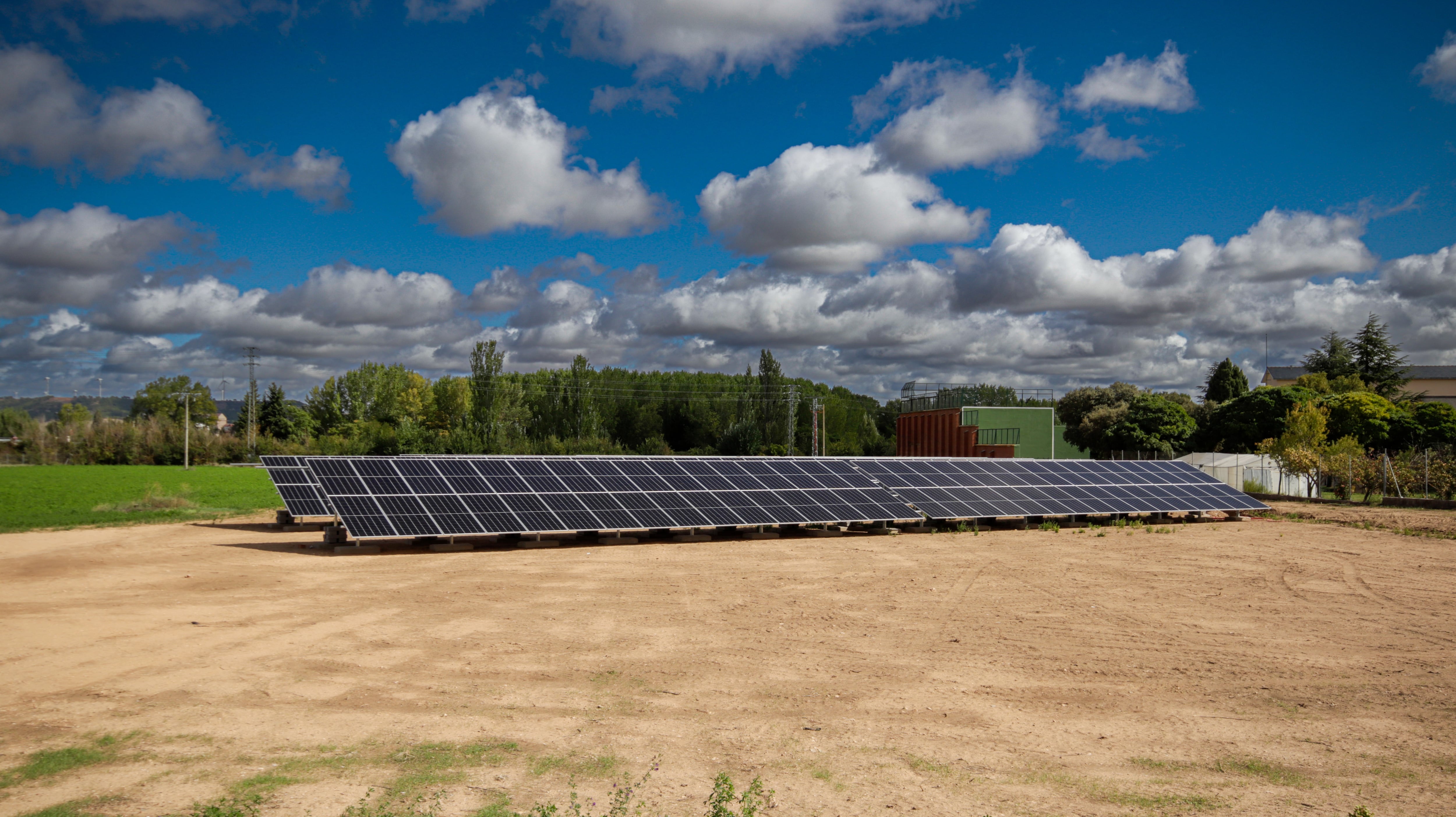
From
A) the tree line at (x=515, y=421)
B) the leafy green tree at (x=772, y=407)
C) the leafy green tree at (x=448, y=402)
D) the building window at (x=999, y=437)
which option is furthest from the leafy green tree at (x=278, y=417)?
the building window at (x=999, y=437)

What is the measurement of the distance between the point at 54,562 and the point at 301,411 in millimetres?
98644

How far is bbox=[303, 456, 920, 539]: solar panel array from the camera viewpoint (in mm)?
→ 22266

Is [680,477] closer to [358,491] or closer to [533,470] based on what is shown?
[533,470]

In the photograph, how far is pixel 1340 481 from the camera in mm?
40344

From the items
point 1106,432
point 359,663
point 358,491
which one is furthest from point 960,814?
point 1106,432

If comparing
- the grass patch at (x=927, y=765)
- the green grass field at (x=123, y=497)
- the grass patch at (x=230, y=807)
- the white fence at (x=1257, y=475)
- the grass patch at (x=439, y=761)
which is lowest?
the green grass field at (x=123, y=497)

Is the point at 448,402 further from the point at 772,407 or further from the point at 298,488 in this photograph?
the point at 298,488

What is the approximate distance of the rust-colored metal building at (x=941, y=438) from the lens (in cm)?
5803

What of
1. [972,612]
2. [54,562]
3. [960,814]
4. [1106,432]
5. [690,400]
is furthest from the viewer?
[690,400]

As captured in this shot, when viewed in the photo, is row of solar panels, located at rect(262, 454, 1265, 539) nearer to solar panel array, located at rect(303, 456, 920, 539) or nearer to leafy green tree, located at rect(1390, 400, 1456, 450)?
solar panel array, located at rect(303, 456, 920, 539)

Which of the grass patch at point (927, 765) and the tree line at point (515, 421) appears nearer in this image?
the grass patch at point (927, 765)

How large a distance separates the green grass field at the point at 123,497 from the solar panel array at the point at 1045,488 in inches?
1018

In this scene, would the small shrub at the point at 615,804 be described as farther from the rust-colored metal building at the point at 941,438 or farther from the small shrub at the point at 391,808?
the rust-colored metal building at the point at 941,438

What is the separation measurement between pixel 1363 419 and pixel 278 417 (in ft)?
382
